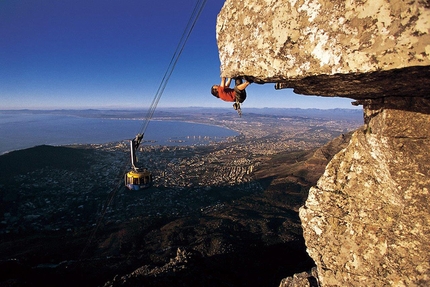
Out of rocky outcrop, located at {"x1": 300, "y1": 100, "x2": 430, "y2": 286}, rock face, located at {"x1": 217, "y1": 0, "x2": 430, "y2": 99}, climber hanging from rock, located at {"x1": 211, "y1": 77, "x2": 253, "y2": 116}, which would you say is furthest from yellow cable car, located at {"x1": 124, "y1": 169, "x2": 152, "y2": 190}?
rock face, located at {"x1": 217, "y1": 0, "x2": 430, "y2": 99}

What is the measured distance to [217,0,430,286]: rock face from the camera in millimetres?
2402

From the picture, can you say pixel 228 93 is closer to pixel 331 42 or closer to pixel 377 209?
pixel 331 42

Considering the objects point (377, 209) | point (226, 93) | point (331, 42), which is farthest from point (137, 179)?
point (331, 42)

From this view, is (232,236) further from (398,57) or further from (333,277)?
(398,57)

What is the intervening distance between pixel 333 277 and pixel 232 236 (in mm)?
15628

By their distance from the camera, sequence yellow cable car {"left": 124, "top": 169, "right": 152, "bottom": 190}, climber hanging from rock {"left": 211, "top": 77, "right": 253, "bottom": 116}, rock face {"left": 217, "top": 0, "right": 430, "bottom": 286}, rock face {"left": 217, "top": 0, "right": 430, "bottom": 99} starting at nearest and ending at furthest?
rock face {"left": 217, "top": 0, "right": 430, "bottom": 99} → rock face {"left": 217, "top": 0, "right": 430, "bottom": 286} → climber hanging from rock {"left": 211, "top": 77, "right": 253, "bottom": 116} → yellow cable car {"left": 124, "top": 169, "right": 152, "bottom": 190}

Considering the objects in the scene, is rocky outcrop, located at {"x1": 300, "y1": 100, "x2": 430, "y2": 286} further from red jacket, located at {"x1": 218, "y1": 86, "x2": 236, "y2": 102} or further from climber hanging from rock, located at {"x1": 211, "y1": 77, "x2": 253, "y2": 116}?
red jacket, located at {"x1": 218, "y1": 86, "x2": 236, "y2": 102}

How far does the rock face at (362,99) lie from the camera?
2.40 m

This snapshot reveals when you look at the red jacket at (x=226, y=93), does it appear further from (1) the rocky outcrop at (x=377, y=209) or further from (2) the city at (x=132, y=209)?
(2) the city at (x=132, y=209)

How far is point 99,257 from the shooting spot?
17.6 meters

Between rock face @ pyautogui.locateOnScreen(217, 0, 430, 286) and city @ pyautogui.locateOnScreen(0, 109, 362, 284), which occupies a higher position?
rock face @ pyautogui.locateOnScreen(217, 0, 430, 286)

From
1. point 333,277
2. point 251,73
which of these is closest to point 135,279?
point 333,277

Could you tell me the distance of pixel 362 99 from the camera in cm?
498

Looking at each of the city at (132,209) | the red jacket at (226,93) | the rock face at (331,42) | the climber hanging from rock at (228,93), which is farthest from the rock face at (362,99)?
the city at (132,209)
